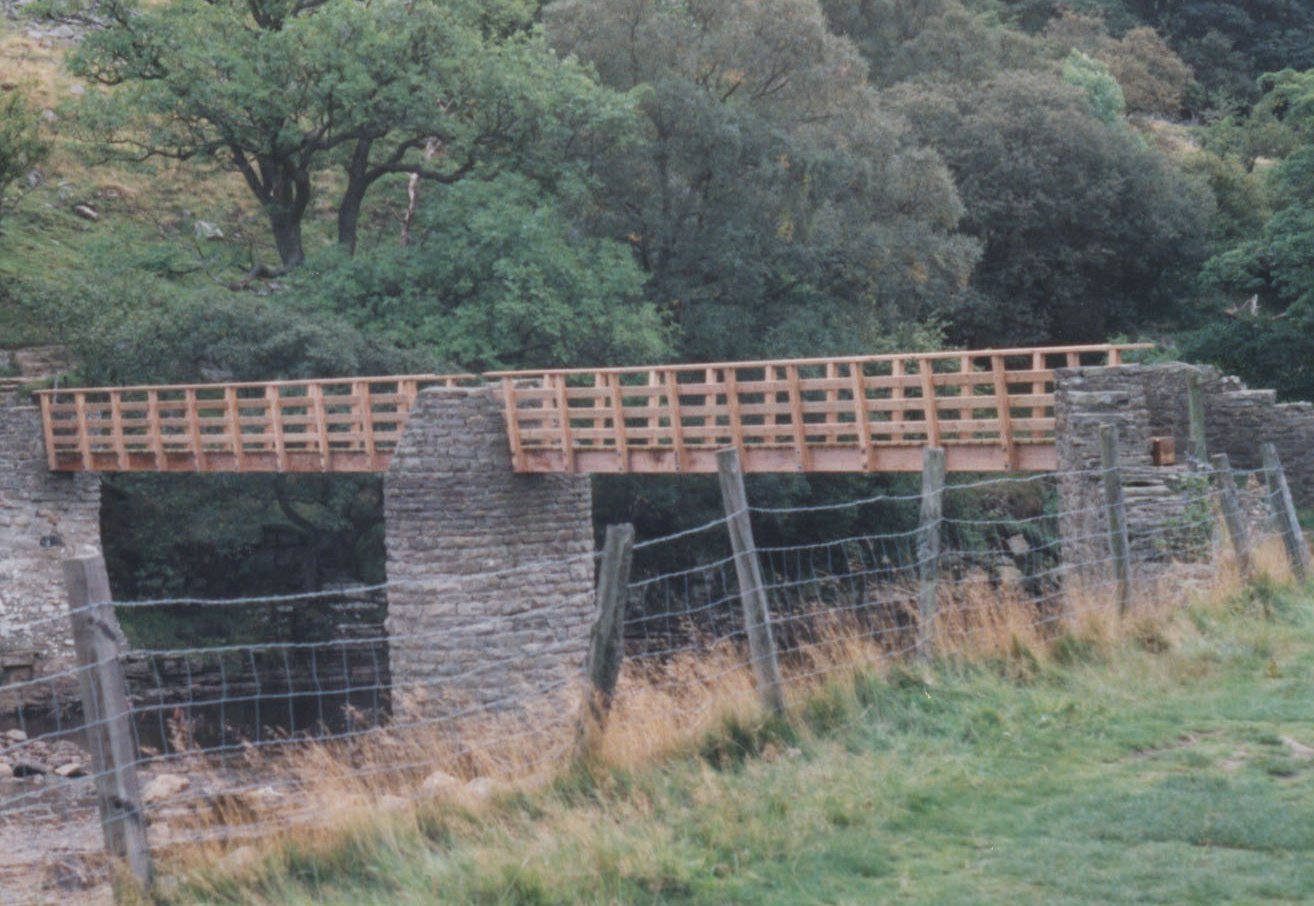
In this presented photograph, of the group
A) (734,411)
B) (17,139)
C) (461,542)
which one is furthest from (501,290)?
(17,139)

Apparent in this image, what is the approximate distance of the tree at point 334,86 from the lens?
87.8 ft

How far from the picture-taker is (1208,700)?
7434 mm

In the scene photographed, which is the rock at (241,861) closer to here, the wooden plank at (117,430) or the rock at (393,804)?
the rock at (393,804)

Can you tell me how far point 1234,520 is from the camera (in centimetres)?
1015

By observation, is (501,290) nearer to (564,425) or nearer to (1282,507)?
(564,425)

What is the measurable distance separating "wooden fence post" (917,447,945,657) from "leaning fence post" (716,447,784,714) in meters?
0.97

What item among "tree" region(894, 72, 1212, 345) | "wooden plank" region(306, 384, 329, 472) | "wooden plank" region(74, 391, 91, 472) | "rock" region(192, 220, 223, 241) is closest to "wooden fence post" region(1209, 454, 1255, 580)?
"wooden plank" region(306, 384, 329, 472)

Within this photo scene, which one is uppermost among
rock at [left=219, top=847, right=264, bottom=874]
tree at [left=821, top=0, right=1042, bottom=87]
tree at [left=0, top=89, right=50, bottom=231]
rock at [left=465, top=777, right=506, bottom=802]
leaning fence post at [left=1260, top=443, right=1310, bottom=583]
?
tree at [left=821, top=0, right=1042, bottom=87]

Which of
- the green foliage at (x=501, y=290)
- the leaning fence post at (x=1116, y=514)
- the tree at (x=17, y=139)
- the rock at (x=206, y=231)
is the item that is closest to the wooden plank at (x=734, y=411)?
the green foliage at (x=501, y=290)

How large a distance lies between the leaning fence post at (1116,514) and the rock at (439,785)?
413cm

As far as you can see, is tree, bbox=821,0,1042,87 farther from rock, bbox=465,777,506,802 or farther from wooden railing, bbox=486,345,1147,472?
Result: rock, bbox=465,777,506,802

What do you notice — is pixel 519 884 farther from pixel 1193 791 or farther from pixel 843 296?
pixel 843 296

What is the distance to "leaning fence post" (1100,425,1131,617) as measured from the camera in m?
8.88

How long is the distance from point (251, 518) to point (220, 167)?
7.93 m
